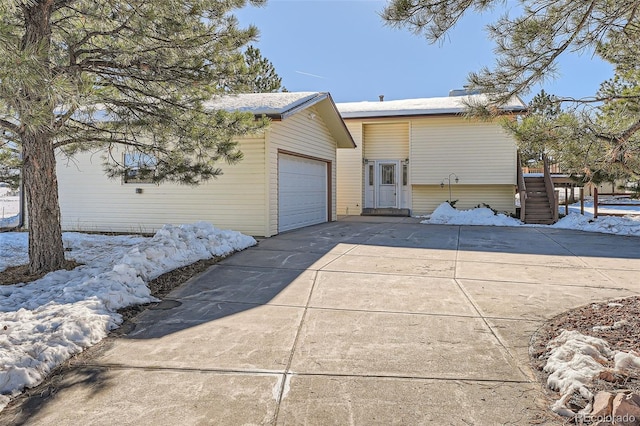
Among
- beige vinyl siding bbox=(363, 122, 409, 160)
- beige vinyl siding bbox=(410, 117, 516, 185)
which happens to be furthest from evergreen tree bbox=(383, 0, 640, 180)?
beige vinyl siding bbox=(363, 122, 409, 160)

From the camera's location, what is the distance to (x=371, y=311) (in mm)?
4457

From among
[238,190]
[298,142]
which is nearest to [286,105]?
[298,142]

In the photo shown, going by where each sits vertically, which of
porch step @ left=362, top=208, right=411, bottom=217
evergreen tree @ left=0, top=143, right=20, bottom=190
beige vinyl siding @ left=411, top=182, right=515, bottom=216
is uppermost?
evergreen tree @ left=0, top=143, right=20, bottom=190

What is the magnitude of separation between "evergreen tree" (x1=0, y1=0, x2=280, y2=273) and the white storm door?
11.4 m

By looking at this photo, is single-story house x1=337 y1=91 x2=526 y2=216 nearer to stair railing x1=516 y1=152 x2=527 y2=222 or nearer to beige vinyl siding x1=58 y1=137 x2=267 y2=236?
stair railing x1=516 y1=152 x2=527 y2=222

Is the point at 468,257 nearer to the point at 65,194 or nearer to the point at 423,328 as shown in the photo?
the point at 423,328

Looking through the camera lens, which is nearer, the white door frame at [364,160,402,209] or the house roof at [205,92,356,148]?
the house roof at [205,92,356,148]

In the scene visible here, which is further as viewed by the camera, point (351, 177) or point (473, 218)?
point (351, 177)

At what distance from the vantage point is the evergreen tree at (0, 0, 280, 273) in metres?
5.18

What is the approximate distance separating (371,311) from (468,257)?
3.87 m

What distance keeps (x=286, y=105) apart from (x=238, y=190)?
7.88 feet

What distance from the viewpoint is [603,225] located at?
38.4 ft

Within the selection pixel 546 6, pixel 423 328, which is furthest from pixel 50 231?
pixel 546 6

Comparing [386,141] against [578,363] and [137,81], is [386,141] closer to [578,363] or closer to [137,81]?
[137,81]
